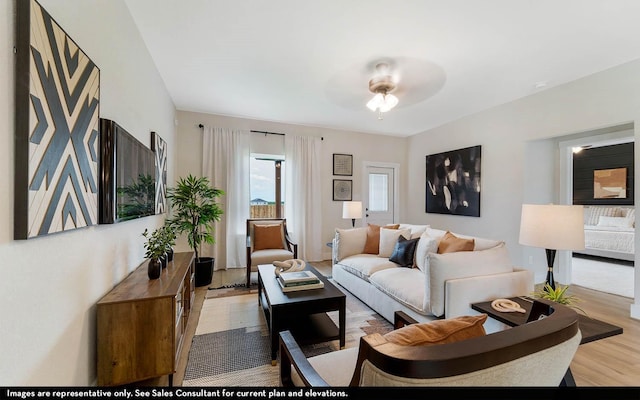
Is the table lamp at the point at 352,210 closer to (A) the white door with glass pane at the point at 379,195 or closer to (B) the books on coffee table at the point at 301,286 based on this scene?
(A) the white door with glass pane at the point at 379,195

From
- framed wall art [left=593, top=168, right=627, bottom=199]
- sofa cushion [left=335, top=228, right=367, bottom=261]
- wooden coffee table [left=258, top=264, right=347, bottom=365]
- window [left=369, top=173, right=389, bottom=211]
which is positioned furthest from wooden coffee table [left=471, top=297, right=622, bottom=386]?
framed wall art [left=593, top=168, right=627, bottom=199]

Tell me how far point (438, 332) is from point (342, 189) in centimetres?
455

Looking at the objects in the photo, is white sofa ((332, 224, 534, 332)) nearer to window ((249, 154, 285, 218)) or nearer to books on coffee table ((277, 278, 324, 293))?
books on coffee table ((277, 278, 324, 293))

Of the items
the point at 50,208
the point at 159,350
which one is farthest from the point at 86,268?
the point at 159,350

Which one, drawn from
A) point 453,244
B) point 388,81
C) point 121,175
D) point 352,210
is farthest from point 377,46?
point 352,210

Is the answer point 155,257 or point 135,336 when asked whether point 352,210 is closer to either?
point 155,257

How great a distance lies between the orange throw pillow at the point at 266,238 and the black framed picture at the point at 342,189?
5.66 ft

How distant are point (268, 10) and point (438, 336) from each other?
2.37 metres

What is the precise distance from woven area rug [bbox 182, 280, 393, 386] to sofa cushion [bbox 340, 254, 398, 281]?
33 centimetres

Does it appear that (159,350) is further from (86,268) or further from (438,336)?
(438,336)

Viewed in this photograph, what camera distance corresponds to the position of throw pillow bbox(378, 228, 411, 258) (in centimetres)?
330

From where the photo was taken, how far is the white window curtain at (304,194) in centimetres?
486

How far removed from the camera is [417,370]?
1.90 ft

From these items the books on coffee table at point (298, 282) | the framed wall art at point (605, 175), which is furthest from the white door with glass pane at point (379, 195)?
the framed wall art at point (605, 175)
